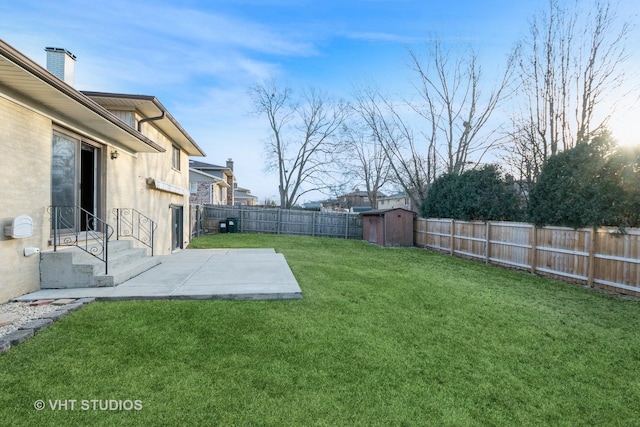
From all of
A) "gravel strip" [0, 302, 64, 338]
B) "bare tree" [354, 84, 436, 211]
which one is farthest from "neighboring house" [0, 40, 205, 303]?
"bare tree" [354, 84, 436, 211]

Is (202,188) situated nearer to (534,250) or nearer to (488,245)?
(488,245)

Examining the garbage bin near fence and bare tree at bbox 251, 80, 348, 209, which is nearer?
the garbage bin near fence

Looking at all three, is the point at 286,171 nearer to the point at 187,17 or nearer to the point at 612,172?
the point at 187,17

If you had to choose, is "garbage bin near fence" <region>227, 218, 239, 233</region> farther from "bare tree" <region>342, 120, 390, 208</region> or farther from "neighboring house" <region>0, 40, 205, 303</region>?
"bare tree" <region>342, 120, 390, 208</region>

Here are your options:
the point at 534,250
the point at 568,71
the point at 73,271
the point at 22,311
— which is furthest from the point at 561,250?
the point at 22,311

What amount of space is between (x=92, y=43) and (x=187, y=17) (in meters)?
2.63

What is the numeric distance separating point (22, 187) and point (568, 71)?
16657 mm

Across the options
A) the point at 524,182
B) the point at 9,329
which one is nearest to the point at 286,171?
the point at 524,182

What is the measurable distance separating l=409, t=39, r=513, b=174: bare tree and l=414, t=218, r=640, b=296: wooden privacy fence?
8154 millimetres

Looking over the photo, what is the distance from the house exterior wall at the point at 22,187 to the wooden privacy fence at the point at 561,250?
11.1 metres

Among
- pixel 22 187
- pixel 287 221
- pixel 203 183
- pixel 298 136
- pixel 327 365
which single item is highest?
pixel 298 136

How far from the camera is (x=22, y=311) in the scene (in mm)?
4379

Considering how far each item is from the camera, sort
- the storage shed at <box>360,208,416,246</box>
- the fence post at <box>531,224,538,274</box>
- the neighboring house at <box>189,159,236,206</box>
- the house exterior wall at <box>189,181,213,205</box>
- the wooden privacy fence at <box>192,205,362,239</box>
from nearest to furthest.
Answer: the fence post at <box>531,224,538,274</box>
the storage shed at <box>360,208,416,246</box>
the wooden privacy fence at <box>192,205,362,239</box>
the neighboring house at <box>189,159,236,206</box>
the house exterior wall at <box>189,181,213,205</box>

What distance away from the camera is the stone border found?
3.35m
